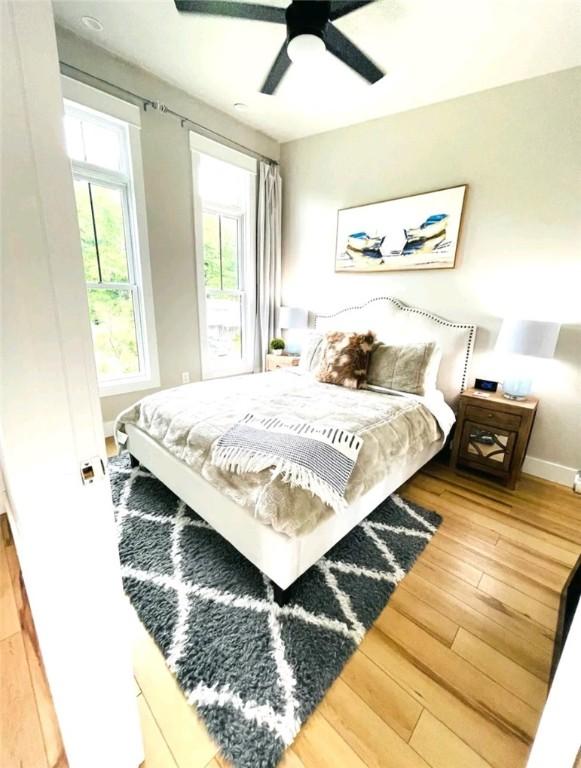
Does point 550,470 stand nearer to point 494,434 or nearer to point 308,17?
point 494,434

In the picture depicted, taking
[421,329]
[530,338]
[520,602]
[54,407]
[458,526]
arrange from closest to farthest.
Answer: [54,407] < [520,602] < [458,526] < [530,338] < [421,329]

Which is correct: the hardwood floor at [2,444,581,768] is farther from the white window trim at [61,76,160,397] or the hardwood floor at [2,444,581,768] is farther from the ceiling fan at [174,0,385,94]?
the ceiling fan at [174,0,385,94]

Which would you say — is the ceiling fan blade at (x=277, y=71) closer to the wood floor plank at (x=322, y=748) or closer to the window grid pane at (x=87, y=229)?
the window grid pane at (x=87, y=229)

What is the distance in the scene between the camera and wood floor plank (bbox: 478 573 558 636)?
4.47 ft

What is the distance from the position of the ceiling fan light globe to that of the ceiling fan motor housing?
2cm

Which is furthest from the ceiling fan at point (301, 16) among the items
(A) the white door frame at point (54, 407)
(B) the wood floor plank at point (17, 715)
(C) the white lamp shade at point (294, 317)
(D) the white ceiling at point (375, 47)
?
(B) the wood floor plank at point (17, 715)

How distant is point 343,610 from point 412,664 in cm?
30

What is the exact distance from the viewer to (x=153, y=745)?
0.94 metres

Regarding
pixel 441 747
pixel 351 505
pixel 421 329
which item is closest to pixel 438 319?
pixel 421 329

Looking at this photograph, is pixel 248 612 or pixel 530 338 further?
pixel 530 338

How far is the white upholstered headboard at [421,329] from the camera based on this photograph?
263cm

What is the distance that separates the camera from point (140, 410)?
2.09 meters

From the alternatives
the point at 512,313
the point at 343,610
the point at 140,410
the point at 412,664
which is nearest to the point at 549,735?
the point at 412,664

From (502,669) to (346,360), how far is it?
1911mm
